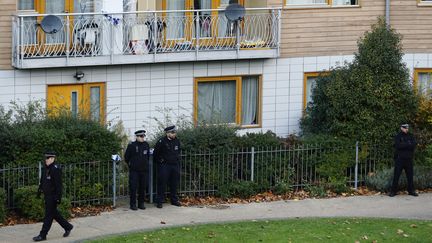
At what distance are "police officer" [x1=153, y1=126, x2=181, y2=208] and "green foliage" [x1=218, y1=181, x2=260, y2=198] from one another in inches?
45.4

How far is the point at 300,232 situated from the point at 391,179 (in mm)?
5124

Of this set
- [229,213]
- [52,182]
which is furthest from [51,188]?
[229,213]

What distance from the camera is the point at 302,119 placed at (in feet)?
87.1

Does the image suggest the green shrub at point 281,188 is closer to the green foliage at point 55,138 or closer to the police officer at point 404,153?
the police officer at point 404,153

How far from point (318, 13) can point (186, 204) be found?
7.14 m

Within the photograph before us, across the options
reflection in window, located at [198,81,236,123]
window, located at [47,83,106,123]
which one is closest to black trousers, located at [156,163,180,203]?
window, located at [47,83,106,123]

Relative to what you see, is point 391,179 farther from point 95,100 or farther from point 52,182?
point 52,182

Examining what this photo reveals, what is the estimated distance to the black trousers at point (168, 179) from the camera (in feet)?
73.0

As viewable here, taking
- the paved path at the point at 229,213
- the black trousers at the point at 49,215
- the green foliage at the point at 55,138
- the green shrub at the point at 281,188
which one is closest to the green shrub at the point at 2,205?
the paved path at the point at 229,213

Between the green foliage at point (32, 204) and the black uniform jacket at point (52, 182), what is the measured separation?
168cm

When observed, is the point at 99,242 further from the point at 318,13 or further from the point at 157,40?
the point at 318,13

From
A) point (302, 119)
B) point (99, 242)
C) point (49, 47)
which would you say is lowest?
point (99, 242)

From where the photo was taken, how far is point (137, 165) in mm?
21891

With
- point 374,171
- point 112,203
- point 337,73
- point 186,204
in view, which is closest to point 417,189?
point 374,171
